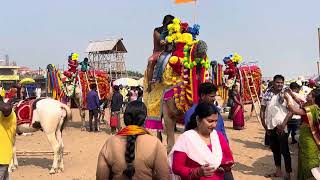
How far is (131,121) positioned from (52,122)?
17.5 feet

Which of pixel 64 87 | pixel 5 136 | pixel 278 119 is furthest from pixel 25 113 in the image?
pixel 64 87

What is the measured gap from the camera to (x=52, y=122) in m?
8.10

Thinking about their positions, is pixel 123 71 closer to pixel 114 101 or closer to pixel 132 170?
pixel 114 101

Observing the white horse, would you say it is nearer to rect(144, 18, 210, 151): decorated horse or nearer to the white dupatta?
rect(144, 18, 210, 151): decorated horse

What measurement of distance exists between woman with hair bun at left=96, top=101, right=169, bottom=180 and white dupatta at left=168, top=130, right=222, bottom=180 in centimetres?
39

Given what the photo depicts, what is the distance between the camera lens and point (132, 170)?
2992 millimetres

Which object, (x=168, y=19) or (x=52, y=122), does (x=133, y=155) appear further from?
(x=52, y=122)

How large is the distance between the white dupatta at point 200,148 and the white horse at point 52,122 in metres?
5.05

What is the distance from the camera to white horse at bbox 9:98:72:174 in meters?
8.09

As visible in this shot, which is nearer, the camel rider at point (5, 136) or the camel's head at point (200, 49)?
the camel rider at point (5, 136)

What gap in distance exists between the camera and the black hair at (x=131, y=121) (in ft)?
9.80

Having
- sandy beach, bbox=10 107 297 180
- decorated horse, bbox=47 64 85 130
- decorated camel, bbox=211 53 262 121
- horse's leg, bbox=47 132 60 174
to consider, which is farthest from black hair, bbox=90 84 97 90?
horse's leg, bbox=47 132 60 174

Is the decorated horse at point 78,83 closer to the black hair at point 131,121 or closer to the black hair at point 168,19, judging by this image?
the black hair at point 168,19

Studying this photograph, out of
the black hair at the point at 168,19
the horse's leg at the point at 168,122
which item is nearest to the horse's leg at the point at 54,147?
the horse's leg at the point at 168,122
